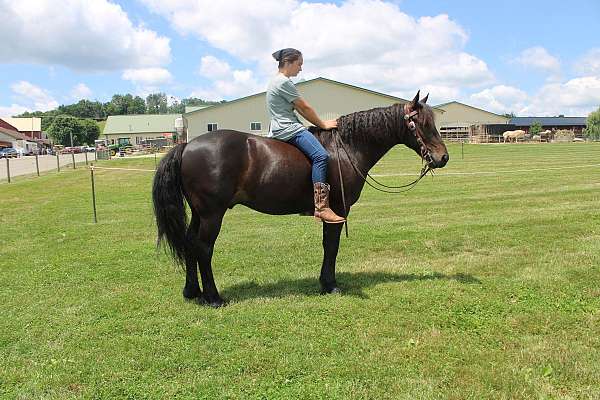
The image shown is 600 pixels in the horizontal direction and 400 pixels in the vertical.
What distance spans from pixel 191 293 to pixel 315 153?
2.29 m

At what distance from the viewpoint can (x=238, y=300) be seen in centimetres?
597

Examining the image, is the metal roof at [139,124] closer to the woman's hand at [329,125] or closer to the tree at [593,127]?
the tree at [593,127]

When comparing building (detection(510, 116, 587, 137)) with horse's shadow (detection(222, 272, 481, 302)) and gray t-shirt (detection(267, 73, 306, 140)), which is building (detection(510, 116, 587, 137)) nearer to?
horse's shadow (detection(222, 272, 481, 302))

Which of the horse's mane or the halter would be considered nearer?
the halter

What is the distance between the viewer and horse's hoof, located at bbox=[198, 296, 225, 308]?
5762 millimetres

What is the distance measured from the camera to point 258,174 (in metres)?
5.78

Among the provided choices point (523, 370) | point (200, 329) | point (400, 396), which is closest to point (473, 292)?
point (523, 370)

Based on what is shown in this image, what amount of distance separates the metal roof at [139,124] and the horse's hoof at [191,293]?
335 feet

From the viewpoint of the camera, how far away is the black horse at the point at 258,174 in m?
5.64

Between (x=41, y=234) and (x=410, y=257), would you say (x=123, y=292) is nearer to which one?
(x=410, y=257)

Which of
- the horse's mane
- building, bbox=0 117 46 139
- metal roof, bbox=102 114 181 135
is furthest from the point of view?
building, bbox=0 117 46 139

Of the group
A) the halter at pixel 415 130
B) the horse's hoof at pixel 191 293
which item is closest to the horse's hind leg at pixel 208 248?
the horse's hoof at pixel 191 293

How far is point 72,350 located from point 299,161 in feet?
10.3

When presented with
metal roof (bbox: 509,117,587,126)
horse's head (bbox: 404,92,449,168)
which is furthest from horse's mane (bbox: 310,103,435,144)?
metal roof (bbox: 509,117,587,126)
